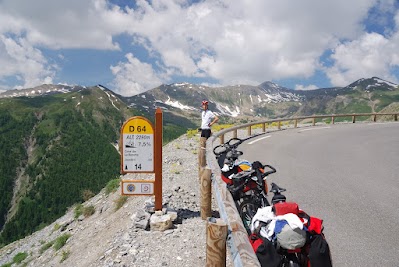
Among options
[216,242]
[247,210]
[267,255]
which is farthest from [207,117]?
[216,242]

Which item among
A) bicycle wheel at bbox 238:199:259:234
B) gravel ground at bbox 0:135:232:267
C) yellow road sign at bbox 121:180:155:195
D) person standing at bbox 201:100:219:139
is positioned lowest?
gravel ground at bbox 0:135:232:267

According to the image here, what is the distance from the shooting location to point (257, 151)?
1384 centimetres

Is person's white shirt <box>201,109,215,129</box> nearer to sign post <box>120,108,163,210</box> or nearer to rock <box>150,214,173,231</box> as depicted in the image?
sign post <box>120,108,163,210</box>

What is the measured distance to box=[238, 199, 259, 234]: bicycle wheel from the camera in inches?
226

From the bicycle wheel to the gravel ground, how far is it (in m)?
0.76

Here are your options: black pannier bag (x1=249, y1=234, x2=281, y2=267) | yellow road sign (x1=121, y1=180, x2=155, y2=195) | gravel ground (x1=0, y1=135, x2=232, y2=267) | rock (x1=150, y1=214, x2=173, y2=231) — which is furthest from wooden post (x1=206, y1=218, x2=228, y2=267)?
yellow road sign (x1=121, y1=180, x2=155, y2=195)

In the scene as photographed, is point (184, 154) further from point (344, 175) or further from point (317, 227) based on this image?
point (317, 227)

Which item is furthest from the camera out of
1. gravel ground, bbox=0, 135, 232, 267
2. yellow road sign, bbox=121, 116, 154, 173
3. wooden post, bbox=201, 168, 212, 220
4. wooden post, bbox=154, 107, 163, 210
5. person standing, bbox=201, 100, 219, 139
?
person standing, bbox=201, 100, 219, 139

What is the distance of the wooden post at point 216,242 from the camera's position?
315 centimetres

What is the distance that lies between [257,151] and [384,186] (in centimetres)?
566

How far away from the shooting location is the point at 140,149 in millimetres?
6449

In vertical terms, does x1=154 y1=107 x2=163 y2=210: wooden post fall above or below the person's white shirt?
below

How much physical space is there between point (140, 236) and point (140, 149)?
161 cm

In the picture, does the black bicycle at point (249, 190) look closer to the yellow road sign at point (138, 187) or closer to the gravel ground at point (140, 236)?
the gravel ground at point (140, 236)
